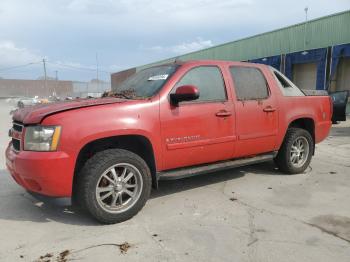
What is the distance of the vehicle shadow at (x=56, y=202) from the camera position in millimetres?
4012

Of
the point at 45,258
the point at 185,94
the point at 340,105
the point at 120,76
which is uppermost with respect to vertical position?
the point at 120,76

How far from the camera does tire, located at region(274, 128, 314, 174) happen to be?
18.9ft

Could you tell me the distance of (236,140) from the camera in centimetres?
490

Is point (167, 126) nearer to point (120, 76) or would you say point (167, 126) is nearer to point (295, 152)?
point (295, 152)

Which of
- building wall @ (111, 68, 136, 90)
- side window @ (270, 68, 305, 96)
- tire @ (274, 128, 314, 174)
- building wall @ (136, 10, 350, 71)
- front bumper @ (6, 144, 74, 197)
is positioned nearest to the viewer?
front bumper @ (6, 144, 74, 197)

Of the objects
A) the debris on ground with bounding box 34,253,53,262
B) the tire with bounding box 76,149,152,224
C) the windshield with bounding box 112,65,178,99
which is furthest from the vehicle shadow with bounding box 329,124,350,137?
the debris on ground with bounding box 34,253,53,262

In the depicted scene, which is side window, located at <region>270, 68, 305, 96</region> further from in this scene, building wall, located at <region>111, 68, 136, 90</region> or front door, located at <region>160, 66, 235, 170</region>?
building wall, located at <region>111, 68, 136, 90</region>

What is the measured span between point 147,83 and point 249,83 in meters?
1.54

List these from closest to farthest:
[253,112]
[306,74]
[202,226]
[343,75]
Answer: [202,226], [253,112], [343,75], [306,74]

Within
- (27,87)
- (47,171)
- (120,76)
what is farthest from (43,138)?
(27,87)

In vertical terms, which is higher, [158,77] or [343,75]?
[343,75]

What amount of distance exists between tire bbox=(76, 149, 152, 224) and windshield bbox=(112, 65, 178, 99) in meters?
0.88

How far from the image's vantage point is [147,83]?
4.68 meters

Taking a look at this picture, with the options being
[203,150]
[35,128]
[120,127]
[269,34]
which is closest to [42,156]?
[35,128]
